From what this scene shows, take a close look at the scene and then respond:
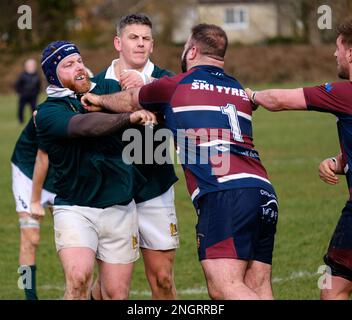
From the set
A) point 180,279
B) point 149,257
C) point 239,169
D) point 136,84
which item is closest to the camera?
point 239,169

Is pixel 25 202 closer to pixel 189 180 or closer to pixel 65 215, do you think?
pixel 65 215

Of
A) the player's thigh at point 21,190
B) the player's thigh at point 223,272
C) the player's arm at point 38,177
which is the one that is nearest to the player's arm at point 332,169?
the player's thigh at point 223,272

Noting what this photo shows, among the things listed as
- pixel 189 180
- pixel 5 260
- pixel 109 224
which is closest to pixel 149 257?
pixel 109 224

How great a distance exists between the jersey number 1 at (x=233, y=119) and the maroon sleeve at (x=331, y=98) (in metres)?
0.49

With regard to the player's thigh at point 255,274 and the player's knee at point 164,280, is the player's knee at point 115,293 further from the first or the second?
the player's thigh at point 255,274

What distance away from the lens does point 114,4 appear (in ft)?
218

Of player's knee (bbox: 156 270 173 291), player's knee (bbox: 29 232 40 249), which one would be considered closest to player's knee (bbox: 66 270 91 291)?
player's knee (bbox: 156 270 173 291)

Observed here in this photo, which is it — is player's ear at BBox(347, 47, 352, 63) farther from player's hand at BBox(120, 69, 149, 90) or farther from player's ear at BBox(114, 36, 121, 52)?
→ player's ear at BBox(114, 36, 121, 52)

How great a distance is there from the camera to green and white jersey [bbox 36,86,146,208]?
6785 millimetres

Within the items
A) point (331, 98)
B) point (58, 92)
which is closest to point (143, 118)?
point (58, 92)

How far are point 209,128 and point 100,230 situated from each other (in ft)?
4.64

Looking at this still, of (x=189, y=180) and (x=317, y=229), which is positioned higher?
(x=189, y=180)

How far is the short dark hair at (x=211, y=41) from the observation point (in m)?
6.25
